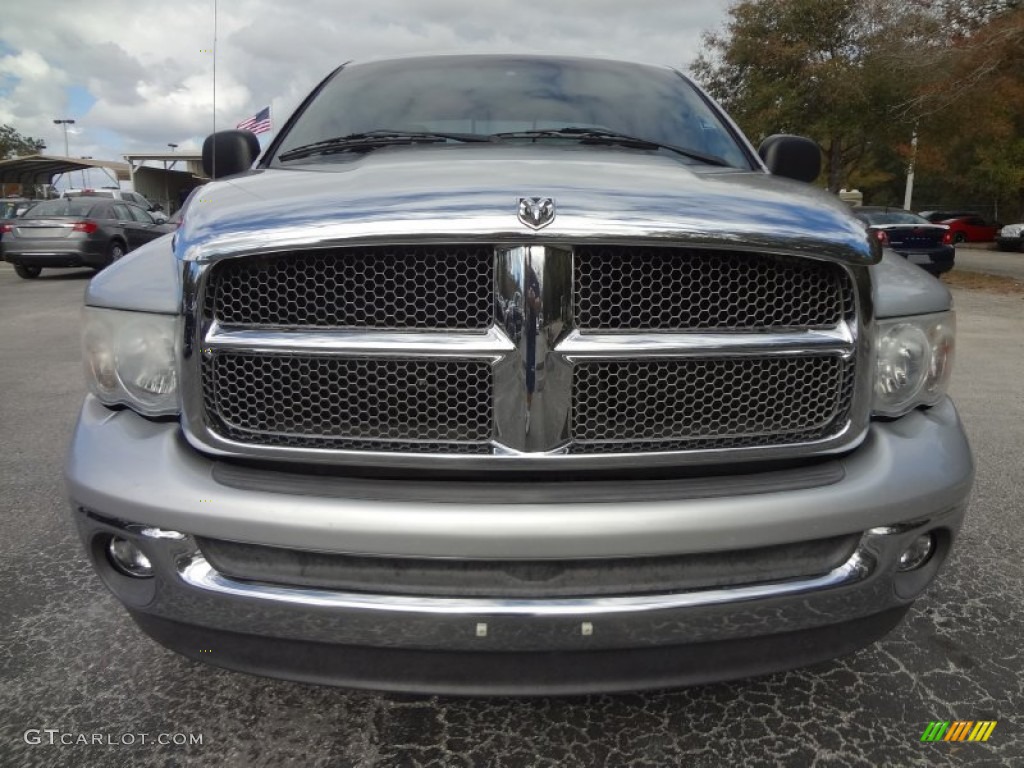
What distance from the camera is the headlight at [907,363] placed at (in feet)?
6.06

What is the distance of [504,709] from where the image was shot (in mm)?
2135

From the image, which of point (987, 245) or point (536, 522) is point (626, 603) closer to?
point (536, 522)

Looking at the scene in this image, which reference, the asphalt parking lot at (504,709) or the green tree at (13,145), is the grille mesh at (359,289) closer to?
the asphalt parking lot at (504,709)

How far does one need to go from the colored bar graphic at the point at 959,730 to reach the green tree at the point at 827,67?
16.7 m

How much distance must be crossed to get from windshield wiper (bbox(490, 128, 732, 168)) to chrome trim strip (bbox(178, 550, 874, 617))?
145cm

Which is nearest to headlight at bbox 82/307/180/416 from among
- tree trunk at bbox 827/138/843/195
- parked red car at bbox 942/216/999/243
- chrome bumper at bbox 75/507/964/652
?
chrome bumper at bbox 75/507/964/652

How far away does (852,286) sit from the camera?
66.1 inches

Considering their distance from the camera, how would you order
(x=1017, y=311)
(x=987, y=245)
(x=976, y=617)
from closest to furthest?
(x=976, y=617)
(x=1017, y=311)
(x=987, y=245)

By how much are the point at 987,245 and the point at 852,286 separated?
3925 cm

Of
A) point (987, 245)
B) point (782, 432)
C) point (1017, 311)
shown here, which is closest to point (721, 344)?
point (782, 432)

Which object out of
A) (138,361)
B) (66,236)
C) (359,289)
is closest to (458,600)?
(359,289)

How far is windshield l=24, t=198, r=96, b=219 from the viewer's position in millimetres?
14680

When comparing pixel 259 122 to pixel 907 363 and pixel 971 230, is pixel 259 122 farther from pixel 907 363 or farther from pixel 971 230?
pixel 971 230

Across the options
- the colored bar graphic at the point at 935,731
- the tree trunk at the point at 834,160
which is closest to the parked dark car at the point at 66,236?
the colored bar graphic at the point at 935,731
